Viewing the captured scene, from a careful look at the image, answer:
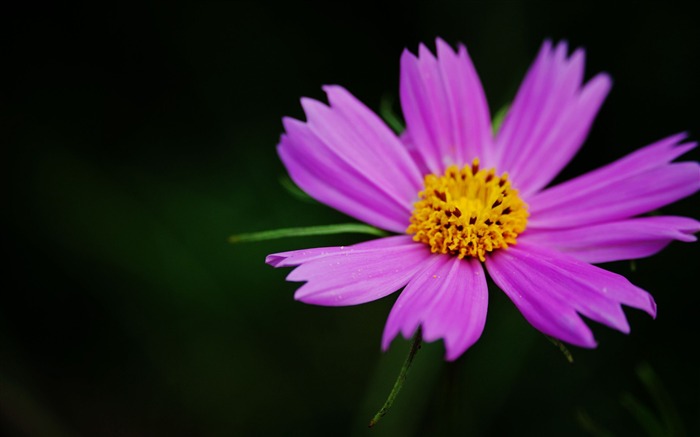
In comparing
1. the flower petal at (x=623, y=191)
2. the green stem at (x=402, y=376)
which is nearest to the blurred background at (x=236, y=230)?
the flower petal at (x=623, y=191)

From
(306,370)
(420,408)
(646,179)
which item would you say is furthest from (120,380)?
(646,179)

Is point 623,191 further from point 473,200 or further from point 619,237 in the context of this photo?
point 473,200

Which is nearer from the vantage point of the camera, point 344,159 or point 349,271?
point 349,271

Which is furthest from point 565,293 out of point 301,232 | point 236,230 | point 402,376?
point 236,230

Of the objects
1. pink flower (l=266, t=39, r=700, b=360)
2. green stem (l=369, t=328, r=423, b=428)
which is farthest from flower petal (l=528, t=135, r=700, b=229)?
green stem (l=369, t=328, r=423, b=428)

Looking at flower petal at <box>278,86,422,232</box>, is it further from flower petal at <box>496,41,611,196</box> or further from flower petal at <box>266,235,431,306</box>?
flower petal at <box>496,41,611,196</box>
